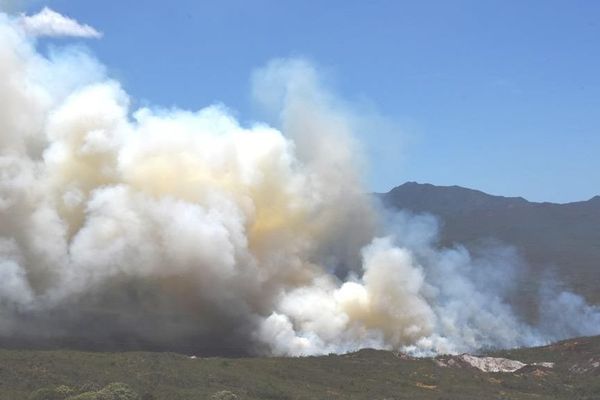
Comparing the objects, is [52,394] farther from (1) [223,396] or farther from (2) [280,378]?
(2) [280,378]

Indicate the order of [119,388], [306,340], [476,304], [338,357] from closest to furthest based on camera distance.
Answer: [119,388]
[338,357]
[306,340]
[476,304]

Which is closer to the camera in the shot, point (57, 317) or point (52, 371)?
point (52, 371)

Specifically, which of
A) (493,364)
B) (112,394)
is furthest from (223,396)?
(493,364)

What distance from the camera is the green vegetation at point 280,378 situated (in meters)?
64.2

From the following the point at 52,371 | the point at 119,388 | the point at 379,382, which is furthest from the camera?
the point at 379,382

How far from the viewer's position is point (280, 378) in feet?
278

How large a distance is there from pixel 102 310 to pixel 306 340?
36247mm

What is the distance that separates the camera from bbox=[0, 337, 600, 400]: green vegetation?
211 ft

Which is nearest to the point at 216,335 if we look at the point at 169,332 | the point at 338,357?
the point at 169,332

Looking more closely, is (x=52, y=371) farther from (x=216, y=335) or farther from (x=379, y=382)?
(x=216, y=335)

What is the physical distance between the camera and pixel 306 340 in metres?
124

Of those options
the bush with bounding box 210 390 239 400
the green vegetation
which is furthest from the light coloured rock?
the bush with bounding box 210 390 239 400

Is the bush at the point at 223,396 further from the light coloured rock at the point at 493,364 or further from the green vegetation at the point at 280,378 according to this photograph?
the light coloured rock at the point at 493,364

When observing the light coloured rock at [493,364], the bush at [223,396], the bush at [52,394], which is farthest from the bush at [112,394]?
the light coloured rock at [493,364]
